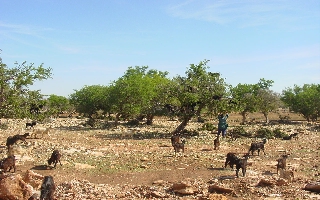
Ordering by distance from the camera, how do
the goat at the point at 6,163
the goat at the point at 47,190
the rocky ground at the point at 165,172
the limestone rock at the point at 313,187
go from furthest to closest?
the goat at the point at 6,163
the limestone rock at the point at 313,187
the rocky ground at the point at 165,172
the goat at the point at 47,190

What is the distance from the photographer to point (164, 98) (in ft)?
98.3

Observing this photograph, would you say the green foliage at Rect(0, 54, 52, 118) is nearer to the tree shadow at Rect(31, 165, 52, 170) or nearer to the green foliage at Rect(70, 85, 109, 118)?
the tree shadow at Rect(31, 165, 52, 170)

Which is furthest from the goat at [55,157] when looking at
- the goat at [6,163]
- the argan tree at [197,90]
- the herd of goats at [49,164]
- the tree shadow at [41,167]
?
the argan tree at [197,90]

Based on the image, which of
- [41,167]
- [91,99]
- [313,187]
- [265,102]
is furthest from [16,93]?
[265,102]

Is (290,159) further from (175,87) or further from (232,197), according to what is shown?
(175,87)

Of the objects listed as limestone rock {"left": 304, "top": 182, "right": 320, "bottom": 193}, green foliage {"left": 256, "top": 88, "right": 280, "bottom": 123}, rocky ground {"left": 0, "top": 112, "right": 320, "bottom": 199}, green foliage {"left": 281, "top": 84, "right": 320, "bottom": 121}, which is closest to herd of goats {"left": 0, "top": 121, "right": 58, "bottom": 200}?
rocky ground {"left": 0, "top": 112, "right": 320, "bottom": 199}

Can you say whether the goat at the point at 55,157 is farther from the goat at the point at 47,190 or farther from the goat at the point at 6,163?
the goat at the point at 47,190

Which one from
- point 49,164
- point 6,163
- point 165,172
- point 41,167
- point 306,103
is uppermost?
point 306,103

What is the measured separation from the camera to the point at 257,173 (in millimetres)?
14195

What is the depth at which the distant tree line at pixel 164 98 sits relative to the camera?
1748 cm

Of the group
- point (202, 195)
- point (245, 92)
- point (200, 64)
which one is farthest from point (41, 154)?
point (245, 92)

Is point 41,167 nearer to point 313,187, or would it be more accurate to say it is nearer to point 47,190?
point 47,190

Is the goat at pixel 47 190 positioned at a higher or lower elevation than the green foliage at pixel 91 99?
lower

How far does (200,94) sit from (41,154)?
1440 cm
